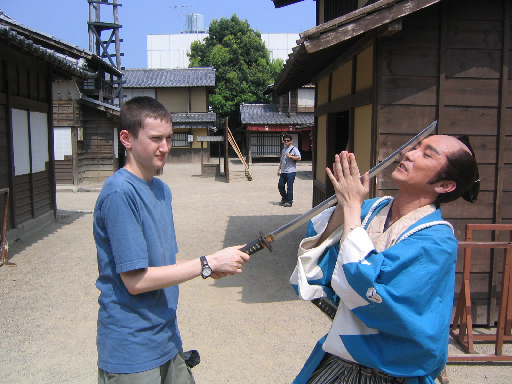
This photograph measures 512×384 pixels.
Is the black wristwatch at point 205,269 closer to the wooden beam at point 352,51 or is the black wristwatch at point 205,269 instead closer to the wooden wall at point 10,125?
the wooden beam at point 352,51

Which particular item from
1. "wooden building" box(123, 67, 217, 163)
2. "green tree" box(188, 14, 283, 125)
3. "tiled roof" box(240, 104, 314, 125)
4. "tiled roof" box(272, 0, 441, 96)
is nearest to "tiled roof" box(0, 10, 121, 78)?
"tiled roof" box(272, 0, 441, 96)

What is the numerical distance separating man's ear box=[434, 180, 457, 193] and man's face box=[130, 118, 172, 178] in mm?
1118

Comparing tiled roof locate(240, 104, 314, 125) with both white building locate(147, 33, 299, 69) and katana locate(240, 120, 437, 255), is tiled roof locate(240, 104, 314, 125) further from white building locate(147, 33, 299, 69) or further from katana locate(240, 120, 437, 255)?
white building locate(147, 33, 299, 69)

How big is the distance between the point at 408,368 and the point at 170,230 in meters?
1.11

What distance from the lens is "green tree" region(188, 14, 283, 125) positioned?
33906 millimetres

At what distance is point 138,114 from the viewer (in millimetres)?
1749

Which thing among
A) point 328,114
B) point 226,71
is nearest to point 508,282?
point 328,114

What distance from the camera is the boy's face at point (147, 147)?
68.8 inches

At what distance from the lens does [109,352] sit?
169cm

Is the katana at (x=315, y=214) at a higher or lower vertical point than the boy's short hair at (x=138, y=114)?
lower

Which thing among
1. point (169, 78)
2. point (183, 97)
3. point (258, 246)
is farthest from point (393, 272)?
point (169, 78)

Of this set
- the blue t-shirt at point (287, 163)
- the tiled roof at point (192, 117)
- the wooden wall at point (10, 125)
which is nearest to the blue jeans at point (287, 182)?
the blue t-shirt at point (287, 163)

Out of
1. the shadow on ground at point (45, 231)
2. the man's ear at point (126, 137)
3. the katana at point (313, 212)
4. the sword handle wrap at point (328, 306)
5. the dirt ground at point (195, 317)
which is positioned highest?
the man's ear at point (126, 137)

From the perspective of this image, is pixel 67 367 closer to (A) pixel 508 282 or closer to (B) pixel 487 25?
(A) pixel 508 282
